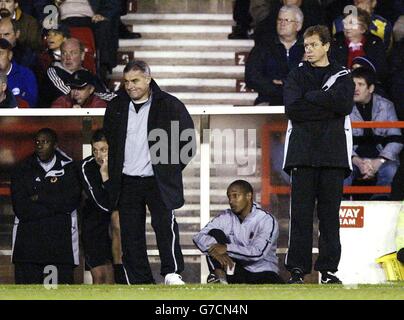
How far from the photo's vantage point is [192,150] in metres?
14.6

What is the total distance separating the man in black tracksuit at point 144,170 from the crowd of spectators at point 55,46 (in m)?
1.90

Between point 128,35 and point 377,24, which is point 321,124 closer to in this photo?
point 377,24

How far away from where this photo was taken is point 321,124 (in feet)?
45.8

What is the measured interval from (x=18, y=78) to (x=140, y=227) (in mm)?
3053

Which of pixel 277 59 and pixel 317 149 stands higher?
pixel 277 59

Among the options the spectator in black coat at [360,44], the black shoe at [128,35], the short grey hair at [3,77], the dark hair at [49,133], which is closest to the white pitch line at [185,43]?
the black shoe at [128,35]

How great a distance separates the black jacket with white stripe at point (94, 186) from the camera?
1541 cm

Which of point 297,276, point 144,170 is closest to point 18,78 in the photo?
point 144,170

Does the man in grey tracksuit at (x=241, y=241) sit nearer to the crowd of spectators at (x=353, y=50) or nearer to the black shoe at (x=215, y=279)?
the black shoe at (x=215, y=279)

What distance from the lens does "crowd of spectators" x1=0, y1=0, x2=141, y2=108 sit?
16875mm

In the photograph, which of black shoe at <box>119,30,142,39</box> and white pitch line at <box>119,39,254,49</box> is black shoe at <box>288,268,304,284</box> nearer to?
white pitch line at <box>119,39,254,49</box>
